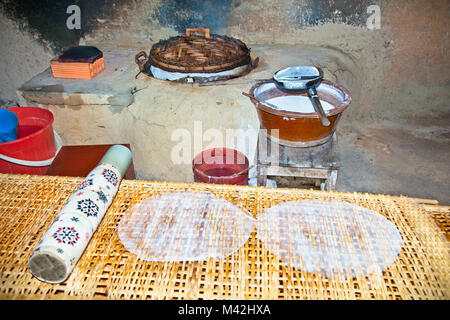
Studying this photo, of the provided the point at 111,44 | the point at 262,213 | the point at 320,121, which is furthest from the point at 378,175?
the point at 111,44

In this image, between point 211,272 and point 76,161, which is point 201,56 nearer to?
point 76,161

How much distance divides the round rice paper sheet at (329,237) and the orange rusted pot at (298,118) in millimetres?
720

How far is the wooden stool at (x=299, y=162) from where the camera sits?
227 cm

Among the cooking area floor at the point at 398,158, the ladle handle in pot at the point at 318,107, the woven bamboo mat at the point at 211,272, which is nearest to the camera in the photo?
the woven bamboo mat at the point at 211,272

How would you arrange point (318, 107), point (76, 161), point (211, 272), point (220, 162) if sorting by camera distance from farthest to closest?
1. point (220, 162)
2. point (76, 161)
3. point (318, 107)
4. point (211, 272)

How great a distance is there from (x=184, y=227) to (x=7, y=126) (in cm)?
205

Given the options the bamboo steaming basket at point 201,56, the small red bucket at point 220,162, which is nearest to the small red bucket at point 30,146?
the small red bucket at point 220,162

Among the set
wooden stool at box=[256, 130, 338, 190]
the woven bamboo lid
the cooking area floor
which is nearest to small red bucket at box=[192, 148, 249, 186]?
wooden stool at box=[256, 130, 338, 190]

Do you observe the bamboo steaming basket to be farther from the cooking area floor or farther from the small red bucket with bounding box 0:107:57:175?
the cooking area floor

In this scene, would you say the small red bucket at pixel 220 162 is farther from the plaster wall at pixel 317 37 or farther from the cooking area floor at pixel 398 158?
the plaster wall at pixel 317 37

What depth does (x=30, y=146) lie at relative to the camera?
2.62m

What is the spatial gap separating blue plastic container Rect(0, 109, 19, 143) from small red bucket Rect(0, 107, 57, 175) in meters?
0.07

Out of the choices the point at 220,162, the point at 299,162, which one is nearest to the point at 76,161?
the point at 220,162
